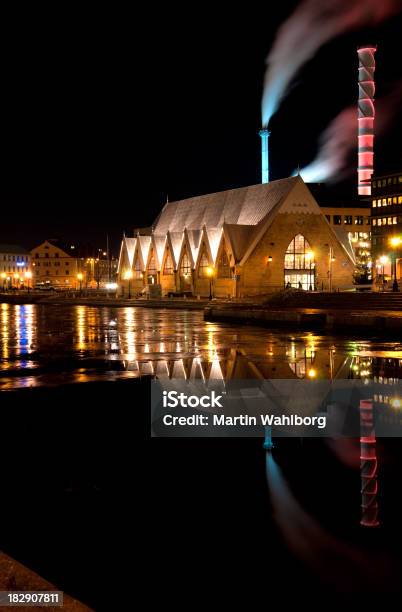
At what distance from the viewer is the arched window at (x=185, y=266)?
75875 millimetres

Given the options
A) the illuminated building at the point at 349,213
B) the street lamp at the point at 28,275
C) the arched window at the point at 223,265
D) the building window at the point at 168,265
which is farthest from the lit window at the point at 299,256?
the street lamp at the point at 28,275

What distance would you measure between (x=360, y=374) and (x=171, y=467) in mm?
8764

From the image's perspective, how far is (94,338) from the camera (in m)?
27.7

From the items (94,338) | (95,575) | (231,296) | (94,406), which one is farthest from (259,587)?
(231,296)

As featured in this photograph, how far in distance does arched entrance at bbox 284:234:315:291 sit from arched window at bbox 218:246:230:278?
6.62m

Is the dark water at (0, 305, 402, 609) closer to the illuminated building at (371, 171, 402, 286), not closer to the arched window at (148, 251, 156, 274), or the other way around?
the arched window at (148, 251, 156, 274)

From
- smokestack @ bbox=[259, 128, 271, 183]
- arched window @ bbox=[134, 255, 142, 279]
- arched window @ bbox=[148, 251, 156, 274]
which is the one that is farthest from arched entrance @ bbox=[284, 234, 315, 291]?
arched window @ bbox=[134, 255, 142, 279]

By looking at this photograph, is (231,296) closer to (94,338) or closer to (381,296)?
(381,296)

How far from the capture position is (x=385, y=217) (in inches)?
3775

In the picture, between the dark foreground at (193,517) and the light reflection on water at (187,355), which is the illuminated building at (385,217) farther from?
the dark foreground at (193,517)

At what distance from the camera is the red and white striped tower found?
6052 millimetres

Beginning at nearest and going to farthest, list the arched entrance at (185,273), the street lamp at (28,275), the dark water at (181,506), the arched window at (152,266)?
the dark water at (181,506), the arched entrance at (185,273), the arched window at (152,266), the street lamp at (28,275)

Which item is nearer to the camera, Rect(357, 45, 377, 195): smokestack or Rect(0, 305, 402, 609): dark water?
Rect(0, 305, 402, 609): dark water

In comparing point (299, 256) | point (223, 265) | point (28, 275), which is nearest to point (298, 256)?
point (299, 256)
